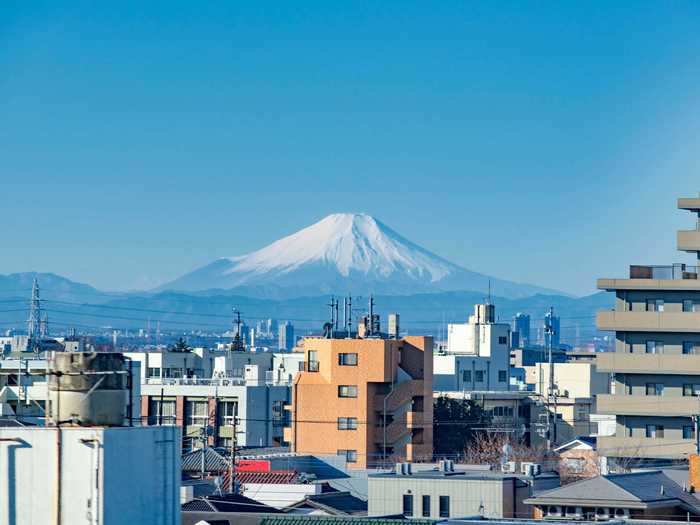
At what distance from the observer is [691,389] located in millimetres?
74438

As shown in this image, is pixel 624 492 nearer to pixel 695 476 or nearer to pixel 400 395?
pixel 695 476

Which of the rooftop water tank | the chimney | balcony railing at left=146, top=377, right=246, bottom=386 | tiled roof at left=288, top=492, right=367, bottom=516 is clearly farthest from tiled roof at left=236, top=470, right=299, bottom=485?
balcony railing at left=146, top=377, right=246, bottom=386

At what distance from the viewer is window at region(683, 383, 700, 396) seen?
7438cm

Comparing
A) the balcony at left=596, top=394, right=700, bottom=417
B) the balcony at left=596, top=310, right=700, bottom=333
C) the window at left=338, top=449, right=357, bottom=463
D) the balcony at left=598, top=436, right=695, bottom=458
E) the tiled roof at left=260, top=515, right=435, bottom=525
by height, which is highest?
the balcony at left=596, top=310, right=700, bottom=333

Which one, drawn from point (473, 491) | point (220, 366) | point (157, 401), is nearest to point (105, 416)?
point (473, 491)

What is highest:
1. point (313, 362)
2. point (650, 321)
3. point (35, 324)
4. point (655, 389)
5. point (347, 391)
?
point (35, 324)

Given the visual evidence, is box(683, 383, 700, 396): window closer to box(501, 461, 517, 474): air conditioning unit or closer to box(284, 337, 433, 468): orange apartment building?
box(284, 337, 433, 468): orange apartment building

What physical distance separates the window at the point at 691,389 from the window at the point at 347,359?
15883mm

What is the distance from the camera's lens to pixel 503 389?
129000mm

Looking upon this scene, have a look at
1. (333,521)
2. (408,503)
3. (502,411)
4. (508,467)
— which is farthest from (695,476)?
(502,411)

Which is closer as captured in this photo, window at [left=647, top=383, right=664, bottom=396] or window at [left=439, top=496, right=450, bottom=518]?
window at [left=439, top=496, right=450, bottom=518]

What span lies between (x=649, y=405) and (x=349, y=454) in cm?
1446

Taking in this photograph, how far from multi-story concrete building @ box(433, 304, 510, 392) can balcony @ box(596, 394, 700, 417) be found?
145ft

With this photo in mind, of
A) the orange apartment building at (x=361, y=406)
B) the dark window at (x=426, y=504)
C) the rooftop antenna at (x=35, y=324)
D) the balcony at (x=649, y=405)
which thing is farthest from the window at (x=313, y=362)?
the dark window at (x=426, y=504)
